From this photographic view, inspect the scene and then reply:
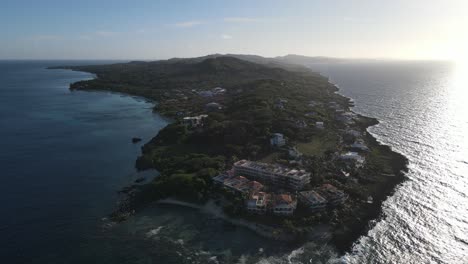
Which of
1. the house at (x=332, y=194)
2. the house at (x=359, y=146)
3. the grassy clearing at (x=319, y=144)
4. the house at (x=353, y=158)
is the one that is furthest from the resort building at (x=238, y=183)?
the house at (x=359, y=146)

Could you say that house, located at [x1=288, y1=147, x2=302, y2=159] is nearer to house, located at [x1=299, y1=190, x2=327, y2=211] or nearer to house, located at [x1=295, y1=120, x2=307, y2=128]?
house, located at [x1=299, y1=190, x2=327, y2=211]

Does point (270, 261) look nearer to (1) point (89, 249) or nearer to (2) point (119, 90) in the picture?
(1) point (89, 249)

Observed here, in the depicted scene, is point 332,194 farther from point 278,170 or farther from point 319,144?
point 319,144

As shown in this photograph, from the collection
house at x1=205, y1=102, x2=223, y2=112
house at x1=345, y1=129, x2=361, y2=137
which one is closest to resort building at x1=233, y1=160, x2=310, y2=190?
house at x1=345, y1=129, x2=361, y2=137

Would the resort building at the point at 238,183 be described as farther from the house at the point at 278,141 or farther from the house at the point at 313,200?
the house at the point at 278,141

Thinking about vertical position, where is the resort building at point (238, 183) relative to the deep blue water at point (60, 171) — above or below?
above

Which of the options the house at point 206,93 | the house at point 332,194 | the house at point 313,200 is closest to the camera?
the house at point 313,200

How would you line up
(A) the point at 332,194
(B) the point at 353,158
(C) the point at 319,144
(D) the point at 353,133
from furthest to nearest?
1. (D) the point at 353,133
2. (C) the point at 319,144
3. (B) the point at 353,158
4. (A) the point at 332,194

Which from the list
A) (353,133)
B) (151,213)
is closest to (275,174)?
(151,213)

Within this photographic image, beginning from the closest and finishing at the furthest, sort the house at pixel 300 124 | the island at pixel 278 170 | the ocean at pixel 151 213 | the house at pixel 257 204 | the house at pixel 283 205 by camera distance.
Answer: the ocean at pixel 151 213
the house at pixel 283 205
the island at pixel 278 170
the house at pixel 257 204
the house at pixel 300 124
